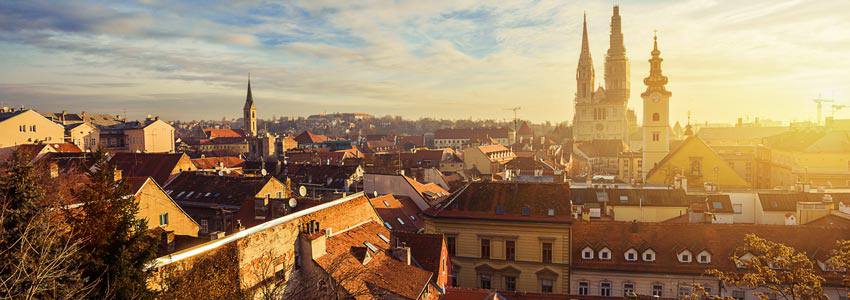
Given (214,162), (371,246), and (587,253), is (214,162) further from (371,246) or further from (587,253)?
(587,253)

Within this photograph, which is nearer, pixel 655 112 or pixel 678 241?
pixel 678 241

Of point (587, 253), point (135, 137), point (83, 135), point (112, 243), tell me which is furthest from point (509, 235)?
point (83, 135)

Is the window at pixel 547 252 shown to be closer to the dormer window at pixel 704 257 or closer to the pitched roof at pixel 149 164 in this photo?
the dormer window at pixel 704 257

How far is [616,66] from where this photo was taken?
143 m

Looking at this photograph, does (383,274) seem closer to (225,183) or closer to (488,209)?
(488,209)

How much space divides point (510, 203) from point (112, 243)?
25.0 meters

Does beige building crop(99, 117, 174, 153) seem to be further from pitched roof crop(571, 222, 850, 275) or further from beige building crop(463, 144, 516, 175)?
pitched roof crop(571, 222, 850, 275)

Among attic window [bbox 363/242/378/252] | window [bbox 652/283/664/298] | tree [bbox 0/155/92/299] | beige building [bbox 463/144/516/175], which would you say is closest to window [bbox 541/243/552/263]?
window [bbox 652/283/664/298]

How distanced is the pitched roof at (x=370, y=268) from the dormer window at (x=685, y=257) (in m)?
14.4

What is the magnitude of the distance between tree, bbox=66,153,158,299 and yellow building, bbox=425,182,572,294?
21.8 m

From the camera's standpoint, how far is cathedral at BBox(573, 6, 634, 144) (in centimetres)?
14312

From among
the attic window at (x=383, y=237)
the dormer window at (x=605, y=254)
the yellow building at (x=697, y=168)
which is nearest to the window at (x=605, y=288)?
the dormer window at (x=605, y=254)

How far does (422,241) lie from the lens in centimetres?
2731

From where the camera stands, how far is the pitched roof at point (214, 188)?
136 feet
